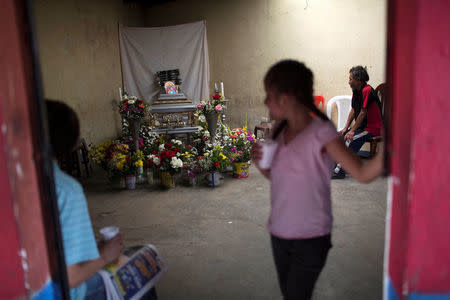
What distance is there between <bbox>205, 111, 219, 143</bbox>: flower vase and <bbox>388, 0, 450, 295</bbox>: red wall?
4.30 metres

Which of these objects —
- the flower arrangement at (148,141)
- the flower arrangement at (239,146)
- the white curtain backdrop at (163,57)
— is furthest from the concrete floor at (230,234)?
the white curtain backdrop at (163,57)

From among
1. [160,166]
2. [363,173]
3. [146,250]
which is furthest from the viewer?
[160,166]

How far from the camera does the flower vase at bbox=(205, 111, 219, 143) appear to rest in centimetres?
514

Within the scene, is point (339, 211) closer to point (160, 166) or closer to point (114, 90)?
point (160, 166)

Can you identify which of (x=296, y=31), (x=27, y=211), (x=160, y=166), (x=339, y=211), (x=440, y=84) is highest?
(x=296, y=31)

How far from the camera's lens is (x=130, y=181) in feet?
14.9

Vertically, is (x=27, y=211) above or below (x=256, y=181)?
above

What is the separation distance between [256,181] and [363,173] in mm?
3738

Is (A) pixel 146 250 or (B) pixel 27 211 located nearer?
(B) pixel 27 211

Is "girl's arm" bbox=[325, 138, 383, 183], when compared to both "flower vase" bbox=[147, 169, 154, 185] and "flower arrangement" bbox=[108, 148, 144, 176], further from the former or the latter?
"flower vase" bbox=[147, 169, 154, 185]

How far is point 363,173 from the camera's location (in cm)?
108

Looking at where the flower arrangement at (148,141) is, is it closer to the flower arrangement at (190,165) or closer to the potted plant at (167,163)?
the potted plant at (167,163)

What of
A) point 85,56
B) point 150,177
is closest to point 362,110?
point 150,177

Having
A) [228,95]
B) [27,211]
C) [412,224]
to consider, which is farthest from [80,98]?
[412,224]
